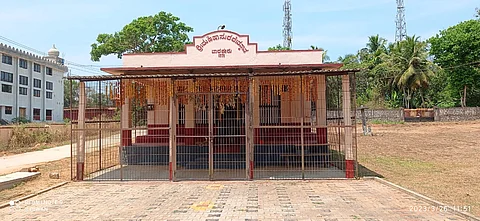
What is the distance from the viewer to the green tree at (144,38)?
1278 inches

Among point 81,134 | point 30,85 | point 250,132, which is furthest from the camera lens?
point 30,85

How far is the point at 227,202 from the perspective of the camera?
7109 millimetres

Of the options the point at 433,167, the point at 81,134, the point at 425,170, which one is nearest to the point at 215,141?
the point at 81,134

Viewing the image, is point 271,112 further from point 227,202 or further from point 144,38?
point 144,38

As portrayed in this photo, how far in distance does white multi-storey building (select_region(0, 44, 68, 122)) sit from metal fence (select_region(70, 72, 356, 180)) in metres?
34.3

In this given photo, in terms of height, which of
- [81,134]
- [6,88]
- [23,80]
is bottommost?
[81,134]

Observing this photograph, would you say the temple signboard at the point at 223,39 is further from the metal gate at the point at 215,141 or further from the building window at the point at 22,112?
the building window at the point at 22,112

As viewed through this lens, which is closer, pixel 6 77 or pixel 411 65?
pixel 411 65

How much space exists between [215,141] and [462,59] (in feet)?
122

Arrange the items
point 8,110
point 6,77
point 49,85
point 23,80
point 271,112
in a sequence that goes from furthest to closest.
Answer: point 49,85 → point 23,80 → point 8,110 → point 6,77 → point 271,112

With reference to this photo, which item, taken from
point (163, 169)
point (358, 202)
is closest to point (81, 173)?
point (163, 169)

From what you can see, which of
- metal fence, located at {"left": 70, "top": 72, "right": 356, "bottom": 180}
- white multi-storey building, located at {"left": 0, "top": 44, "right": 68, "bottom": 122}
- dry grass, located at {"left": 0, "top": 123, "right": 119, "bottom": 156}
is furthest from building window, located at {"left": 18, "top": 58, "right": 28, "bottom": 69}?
metal fence, located at {"left": 70, "top": 72, "right": 356, "bottom": 180}

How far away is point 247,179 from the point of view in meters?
9.38

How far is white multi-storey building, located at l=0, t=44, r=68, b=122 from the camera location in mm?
40781
